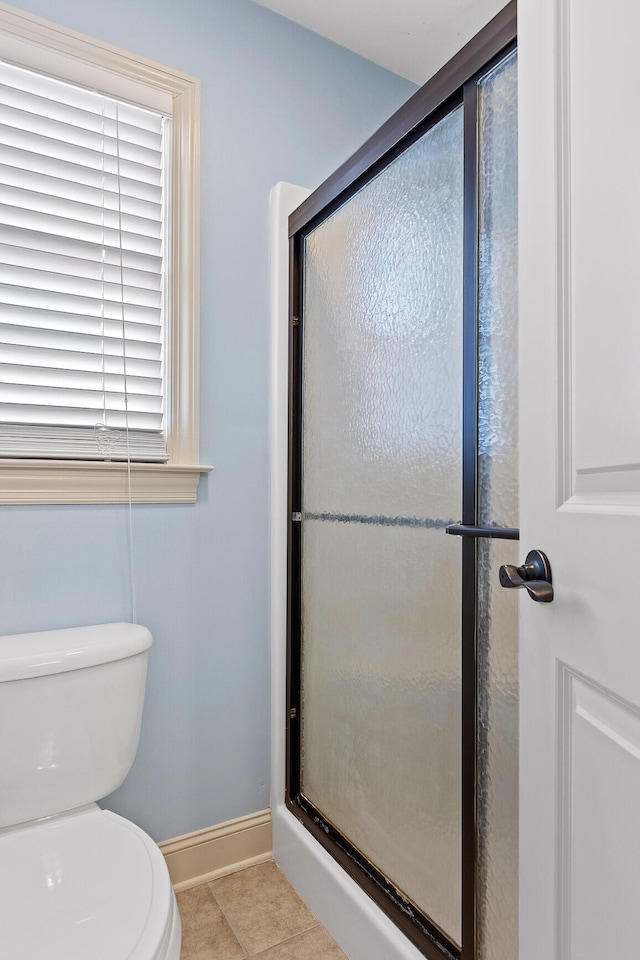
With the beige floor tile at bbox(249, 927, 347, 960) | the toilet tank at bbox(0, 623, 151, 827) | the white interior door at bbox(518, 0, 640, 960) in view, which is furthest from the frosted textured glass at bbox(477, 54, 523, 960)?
the toilet tank at bbox(0, 623, 151, 827)

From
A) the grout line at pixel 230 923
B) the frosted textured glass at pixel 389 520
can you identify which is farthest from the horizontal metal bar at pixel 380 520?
the grout line at pixel 230 923

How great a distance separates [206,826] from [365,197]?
1601 millimetres

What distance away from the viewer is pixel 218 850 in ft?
5.21

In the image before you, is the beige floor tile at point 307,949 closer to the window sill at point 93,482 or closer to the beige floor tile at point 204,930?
the beige floor tile at point 204,930

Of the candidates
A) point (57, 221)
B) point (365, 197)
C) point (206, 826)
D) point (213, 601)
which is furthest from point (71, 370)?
point (206, 826)

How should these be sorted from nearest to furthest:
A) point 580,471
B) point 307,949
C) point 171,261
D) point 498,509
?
point 580,471
point 498,509
point 307,949
point 171,261

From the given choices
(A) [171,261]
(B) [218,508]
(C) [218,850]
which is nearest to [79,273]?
(A) [171,261]

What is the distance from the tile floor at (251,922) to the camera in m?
1.33

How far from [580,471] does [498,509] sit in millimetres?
275

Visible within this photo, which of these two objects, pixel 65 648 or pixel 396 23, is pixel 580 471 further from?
pixel 396 23

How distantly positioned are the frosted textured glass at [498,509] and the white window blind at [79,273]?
2.89 ft

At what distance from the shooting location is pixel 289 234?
165 cm

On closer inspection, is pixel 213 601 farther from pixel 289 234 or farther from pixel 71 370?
pixel 289 234

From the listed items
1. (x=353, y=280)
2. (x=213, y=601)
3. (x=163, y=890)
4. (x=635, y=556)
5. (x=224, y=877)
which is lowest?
(x=224, y=877)
